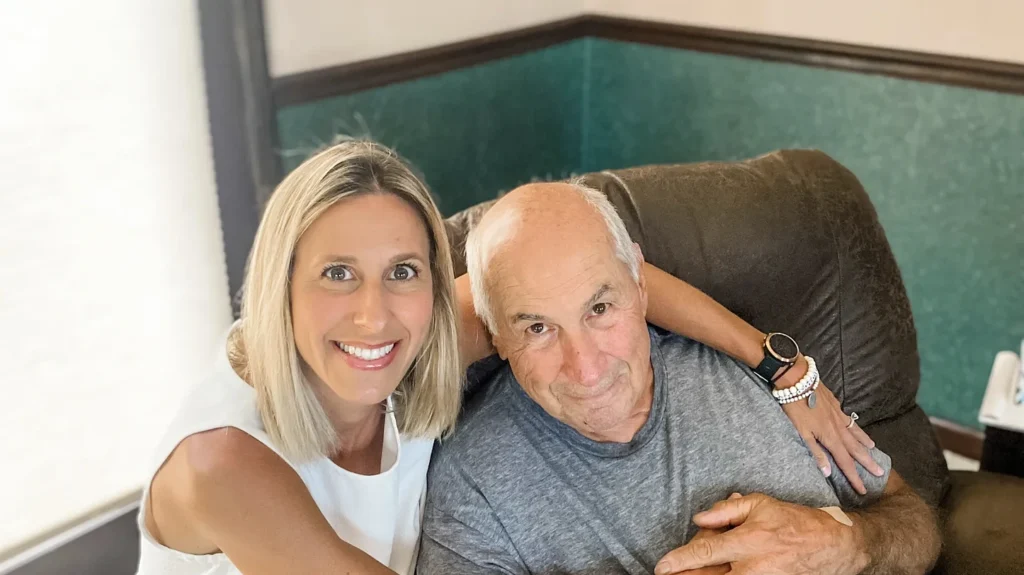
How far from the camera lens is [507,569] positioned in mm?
1309

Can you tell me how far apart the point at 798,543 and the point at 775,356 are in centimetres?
32

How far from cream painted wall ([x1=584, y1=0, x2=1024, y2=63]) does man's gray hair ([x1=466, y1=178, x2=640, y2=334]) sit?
1.38 meters

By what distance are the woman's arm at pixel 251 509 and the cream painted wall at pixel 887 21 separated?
196 centimetres

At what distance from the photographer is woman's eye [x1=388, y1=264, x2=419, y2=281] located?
48.4 inches

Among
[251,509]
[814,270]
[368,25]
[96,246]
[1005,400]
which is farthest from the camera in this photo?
[368,25]

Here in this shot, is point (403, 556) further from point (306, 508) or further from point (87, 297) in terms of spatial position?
point (87, 297)

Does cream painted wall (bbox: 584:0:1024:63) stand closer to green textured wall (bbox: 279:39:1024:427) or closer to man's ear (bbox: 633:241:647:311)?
green textured wall (bbox: 279:39:1024:427)

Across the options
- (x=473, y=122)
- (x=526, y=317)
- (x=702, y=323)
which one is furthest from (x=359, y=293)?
(x=473, y=122)

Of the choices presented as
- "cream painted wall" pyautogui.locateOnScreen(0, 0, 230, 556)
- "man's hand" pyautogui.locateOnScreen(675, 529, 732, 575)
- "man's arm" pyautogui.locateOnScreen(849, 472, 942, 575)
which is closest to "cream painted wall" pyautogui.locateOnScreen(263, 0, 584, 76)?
"cream painted wall" pyautogui.locateOnScreen(0, 0, 230, 556)

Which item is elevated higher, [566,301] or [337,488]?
[566,301]

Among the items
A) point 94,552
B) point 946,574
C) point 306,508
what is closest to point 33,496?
point 94,552

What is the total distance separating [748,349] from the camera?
4.88 ft

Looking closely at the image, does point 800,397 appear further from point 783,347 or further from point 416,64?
point 416,64

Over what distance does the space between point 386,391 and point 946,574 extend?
97 centimetres
